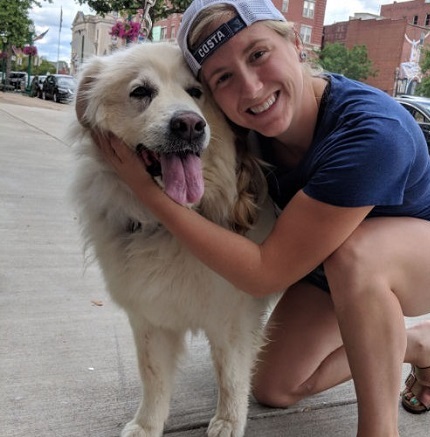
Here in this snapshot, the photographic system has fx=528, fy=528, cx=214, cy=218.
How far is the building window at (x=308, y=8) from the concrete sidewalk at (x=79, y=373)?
156 ft

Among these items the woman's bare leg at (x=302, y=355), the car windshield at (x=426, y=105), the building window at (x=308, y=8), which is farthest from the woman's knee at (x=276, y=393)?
the building window at (x=308, y=8)

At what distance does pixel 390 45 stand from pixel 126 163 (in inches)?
2061

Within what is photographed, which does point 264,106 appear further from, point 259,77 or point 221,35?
point 221,35

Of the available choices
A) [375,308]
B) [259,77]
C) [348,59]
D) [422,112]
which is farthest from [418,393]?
[348,59]

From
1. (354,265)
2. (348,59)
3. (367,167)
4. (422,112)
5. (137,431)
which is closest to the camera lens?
(367,167)

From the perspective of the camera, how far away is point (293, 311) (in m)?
2.29

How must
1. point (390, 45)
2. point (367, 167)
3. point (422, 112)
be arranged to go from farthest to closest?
point (390, 45) < point (422, 112) < point (367, 167)

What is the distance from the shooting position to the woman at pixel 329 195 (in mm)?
1693

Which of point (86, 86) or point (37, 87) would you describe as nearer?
point (86, 86)

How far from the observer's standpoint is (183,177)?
183 centimetres

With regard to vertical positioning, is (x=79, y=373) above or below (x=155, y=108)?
below

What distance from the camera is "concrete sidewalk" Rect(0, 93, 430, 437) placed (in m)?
2.07

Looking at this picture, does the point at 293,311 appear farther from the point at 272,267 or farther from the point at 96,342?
the point at 96,342

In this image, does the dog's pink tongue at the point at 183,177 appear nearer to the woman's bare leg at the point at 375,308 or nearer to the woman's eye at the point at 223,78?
the woman's eye at the point at 223,78
